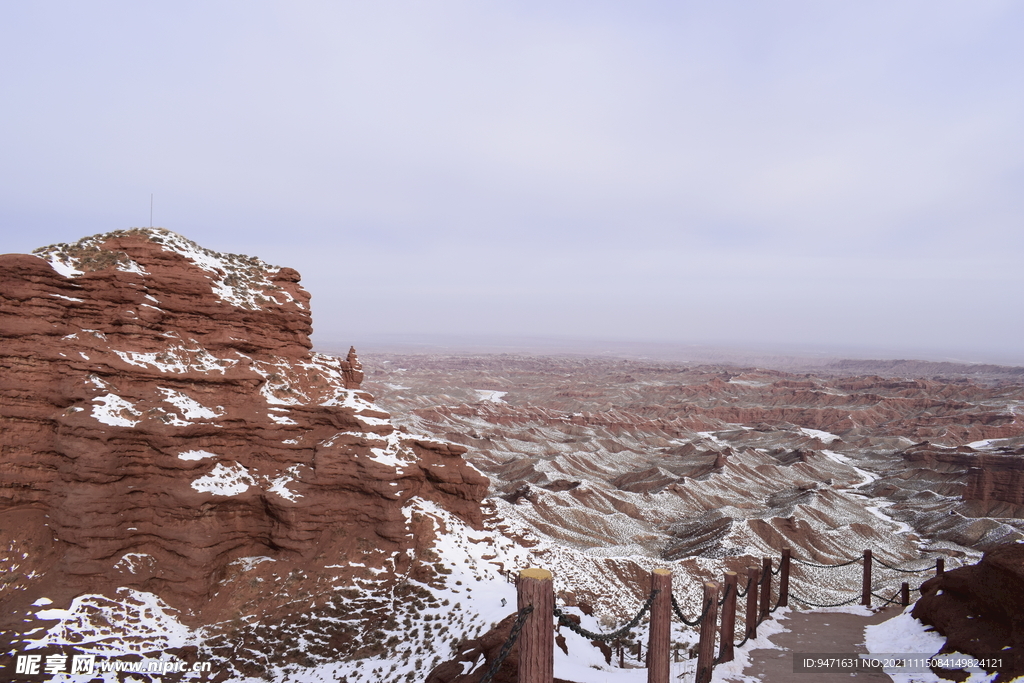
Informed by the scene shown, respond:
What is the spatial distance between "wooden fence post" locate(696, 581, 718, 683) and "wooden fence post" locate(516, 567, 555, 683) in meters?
4.26

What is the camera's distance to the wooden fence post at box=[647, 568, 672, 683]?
7.40 meters

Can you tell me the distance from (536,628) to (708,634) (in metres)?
5.12

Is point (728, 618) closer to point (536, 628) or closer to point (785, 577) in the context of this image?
point (785, 577)

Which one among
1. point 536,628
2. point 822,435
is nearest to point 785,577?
point 536,628

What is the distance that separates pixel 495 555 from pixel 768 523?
99.1 feet

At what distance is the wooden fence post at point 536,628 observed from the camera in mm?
6250

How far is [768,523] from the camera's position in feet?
129

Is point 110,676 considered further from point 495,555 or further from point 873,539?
point 873,539

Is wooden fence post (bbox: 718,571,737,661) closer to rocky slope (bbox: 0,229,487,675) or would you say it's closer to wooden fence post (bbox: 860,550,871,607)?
wooden fence post (bbox: 860,550,871,607)

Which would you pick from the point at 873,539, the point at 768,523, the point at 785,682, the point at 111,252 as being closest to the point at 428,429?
the point at 768,523

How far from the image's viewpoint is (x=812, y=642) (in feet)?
40.5

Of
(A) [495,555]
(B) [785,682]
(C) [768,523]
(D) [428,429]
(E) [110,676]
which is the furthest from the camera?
(D) [428,429]

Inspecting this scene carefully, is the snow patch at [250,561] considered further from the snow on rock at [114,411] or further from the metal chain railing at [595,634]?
the metal chain railing at [595,634]

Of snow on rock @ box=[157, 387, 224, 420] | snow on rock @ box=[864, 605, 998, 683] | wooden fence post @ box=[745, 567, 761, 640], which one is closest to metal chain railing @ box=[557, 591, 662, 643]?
snow on rock @ box=[864, 605, 998, 683]
